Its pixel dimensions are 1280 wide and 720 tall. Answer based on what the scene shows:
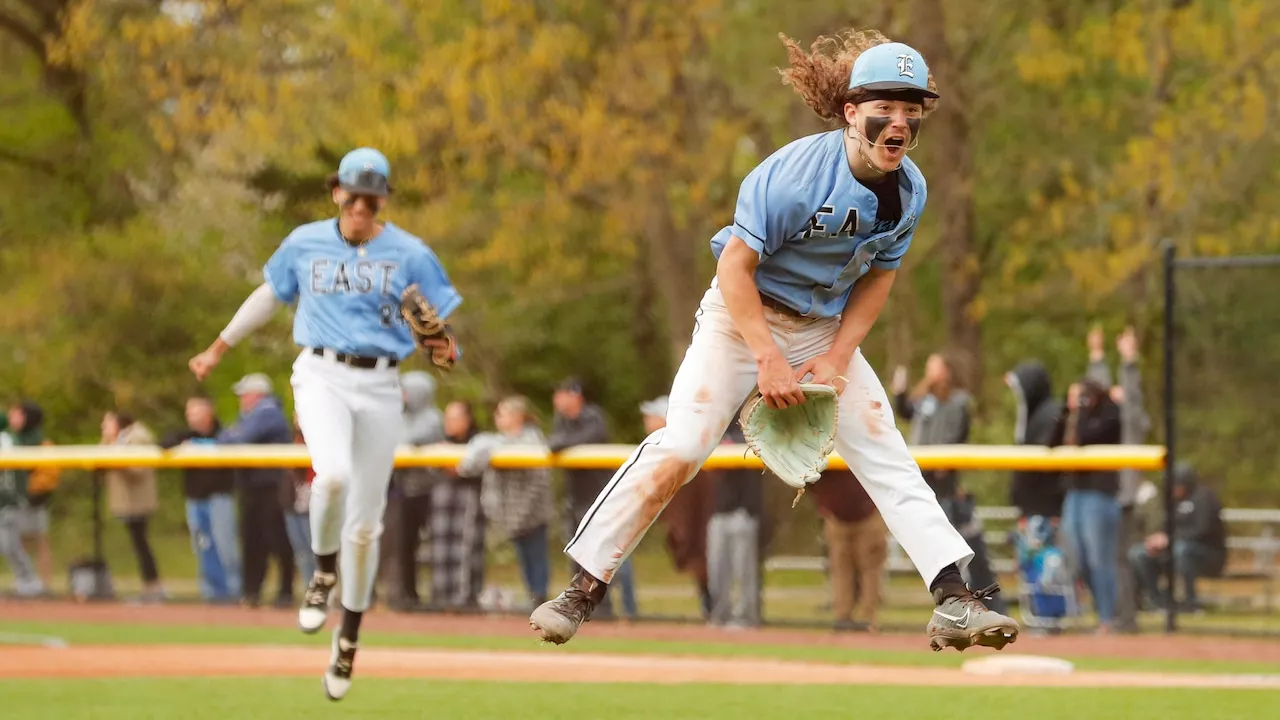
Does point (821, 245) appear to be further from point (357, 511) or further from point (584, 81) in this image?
point (584, 81)

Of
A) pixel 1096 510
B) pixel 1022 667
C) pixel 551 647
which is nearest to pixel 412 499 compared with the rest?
pixel 551 647

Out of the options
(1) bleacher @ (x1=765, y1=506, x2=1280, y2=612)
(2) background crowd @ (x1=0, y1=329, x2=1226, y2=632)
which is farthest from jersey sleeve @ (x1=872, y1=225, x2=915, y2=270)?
(1) bleacher @ (x1=765, y1=506, x2=1280, y2=612)

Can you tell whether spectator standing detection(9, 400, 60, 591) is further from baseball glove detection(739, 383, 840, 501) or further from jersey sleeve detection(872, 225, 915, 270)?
jersey sleeve detection(872, 225, 915, 270)

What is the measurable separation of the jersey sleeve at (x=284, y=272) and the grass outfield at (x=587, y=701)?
6.60ft

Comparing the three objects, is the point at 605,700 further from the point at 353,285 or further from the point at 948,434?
the point at 948,434

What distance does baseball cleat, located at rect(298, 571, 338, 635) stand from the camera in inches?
378

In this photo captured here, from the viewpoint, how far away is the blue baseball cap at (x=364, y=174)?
956 centimetres

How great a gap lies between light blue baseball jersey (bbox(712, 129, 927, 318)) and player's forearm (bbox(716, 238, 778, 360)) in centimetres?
7

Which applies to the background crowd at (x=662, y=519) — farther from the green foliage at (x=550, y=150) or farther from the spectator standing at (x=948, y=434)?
the green foliage at (x=550, y=150)

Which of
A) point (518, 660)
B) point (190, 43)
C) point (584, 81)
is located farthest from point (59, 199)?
point (518, 660)

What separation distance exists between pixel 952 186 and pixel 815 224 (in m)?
17.4

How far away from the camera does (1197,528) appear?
14531 millimetres

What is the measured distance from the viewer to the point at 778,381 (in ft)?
Answer: 22.2

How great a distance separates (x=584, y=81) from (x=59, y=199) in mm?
11197
